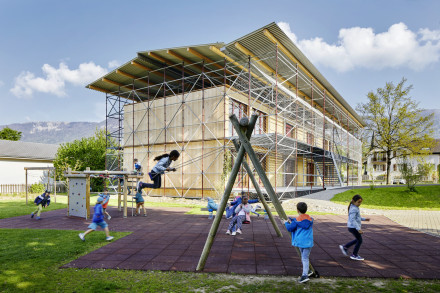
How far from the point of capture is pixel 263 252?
20.0 feet

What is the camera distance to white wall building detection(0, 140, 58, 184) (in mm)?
30906

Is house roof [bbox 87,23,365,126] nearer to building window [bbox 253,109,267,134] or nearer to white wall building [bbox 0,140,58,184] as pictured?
building window [bbox 253,109,267,134]

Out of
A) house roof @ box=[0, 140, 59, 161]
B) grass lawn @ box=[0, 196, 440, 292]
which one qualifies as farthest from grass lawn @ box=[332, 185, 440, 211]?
house roof @ box=[0, 140, 59, 161]

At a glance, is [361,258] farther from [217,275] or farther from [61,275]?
[61,275]

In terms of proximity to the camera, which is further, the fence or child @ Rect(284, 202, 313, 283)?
the fence

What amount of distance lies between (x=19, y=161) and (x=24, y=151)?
107 inches

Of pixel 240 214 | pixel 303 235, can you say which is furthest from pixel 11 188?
pixel 303 235

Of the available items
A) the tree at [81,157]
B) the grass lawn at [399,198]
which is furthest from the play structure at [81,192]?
the tree at [81,157]

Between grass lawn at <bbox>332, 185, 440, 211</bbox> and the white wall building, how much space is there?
3308 centimetres

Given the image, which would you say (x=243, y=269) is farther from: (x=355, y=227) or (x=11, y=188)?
(x=11, y=188)

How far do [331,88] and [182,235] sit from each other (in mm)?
20527

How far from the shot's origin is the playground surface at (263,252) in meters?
5.02

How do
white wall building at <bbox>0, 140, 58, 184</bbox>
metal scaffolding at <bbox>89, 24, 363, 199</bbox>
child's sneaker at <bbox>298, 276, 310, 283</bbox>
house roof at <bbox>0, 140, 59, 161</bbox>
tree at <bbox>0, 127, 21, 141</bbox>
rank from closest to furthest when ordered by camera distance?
child's sneaker at <bbox>298, 276, 310, 283</bbox>, metal scaffolding at <bbox>89, 24, 363, 199</bbox>, white wall building at <bbox>0, 140, 58, 184</bbox>, house roof at <bbox>0, 140, 59, 161</bbox>, tree at <bbox>0, 127, 21, 141</bbox>

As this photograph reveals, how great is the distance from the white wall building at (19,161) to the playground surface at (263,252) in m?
26.9
